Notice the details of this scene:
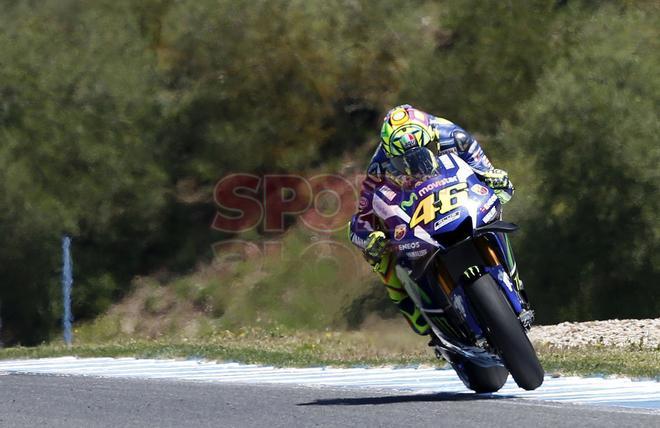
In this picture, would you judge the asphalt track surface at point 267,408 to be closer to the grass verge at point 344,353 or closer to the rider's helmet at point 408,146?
the rider's helmet at point 408,146

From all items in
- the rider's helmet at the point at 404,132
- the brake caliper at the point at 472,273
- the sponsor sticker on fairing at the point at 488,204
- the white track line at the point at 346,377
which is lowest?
the white track line at the point at 346,377

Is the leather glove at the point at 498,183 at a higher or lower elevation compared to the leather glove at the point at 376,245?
higher

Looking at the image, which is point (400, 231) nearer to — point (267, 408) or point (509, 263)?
point (509, 263)

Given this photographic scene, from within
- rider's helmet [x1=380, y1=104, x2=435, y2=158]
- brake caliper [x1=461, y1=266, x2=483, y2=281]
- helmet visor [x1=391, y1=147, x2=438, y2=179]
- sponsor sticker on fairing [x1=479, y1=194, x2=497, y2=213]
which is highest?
rider's helmet [x1=380, y1=104, x2=435, y2=158]

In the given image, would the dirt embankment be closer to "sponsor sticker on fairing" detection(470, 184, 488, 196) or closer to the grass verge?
the grass verge

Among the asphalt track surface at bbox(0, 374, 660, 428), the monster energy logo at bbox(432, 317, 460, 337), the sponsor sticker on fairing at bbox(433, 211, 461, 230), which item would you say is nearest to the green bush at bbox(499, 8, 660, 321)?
the asphalt track surface at bbox(0, 374, 660, 428)

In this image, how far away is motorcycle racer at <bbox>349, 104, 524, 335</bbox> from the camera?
1012 cm

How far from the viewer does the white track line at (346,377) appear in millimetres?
10281

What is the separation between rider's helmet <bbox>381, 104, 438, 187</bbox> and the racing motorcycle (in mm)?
22

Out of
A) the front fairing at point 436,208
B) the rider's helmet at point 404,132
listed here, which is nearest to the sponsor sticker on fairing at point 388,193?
the front fairing at point 436,208

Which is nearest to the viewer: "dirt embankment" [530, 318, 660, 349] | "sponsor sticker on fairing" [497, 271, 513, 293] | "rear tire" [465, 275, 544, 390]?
"rear tire" [465, 275, 544, 390]

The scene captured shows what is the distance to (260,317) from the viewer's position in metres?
31.9

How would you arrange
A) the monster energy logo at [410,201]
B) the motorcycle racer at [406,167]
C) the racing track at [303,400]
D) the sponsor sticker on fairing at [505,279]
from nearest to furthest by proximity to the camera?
the racing track at [303,400] → the sponsor sticker on fairing at [505,279] → the monster energy logo at [410,201] → the motorcycle racer at [406,167]

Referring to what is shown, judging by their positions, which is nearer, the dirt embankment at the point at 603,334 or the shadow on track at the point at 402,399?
the shadow on track at the point at 402,399
